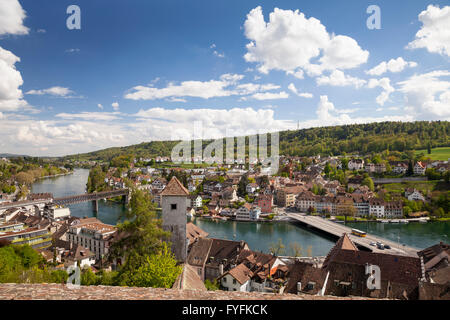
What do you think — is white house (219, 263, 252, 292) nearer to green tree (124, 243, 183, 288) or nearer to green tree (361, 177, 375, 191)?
green tree (124, 243, 183, 288)

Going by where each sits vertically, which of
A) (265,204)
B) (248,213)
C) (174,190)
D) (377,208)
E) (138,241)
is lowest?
(248,213)

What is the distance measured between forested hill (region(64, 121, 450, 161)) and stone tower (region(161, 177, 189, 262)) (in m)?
76.5

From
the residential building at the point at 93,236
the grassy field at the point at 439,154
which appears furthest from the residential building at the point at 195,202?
the grassy field at the point at 439,154

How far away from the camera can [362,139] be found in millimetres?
87812

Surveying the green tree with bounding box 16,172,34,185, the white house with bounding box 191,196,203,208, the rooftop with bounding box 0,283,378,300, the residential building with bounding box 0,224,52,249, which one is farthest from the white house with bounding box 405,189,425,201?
the green tree with bounding box 16,172,34,185

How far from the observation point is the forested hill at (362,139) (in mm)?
74312

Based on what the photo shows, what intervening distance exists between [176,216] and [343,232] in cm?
2307

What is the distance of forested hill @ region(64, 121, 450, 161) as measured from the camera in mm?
74312

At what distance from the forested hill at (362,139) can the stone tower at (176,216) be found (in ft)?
251

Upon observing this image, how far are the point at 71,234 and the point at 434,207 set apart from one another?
4148cm

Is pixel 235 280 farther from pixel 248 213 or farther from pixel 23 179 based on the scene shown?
pixel 23 179

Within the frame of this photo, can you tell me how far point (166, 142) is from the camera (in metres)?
129

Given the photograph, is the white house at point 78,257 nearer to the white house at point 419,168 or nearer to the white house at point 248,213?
the white house at point 248,213

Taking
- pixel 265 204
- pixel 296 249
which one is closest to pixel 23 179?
pixel 265 204
